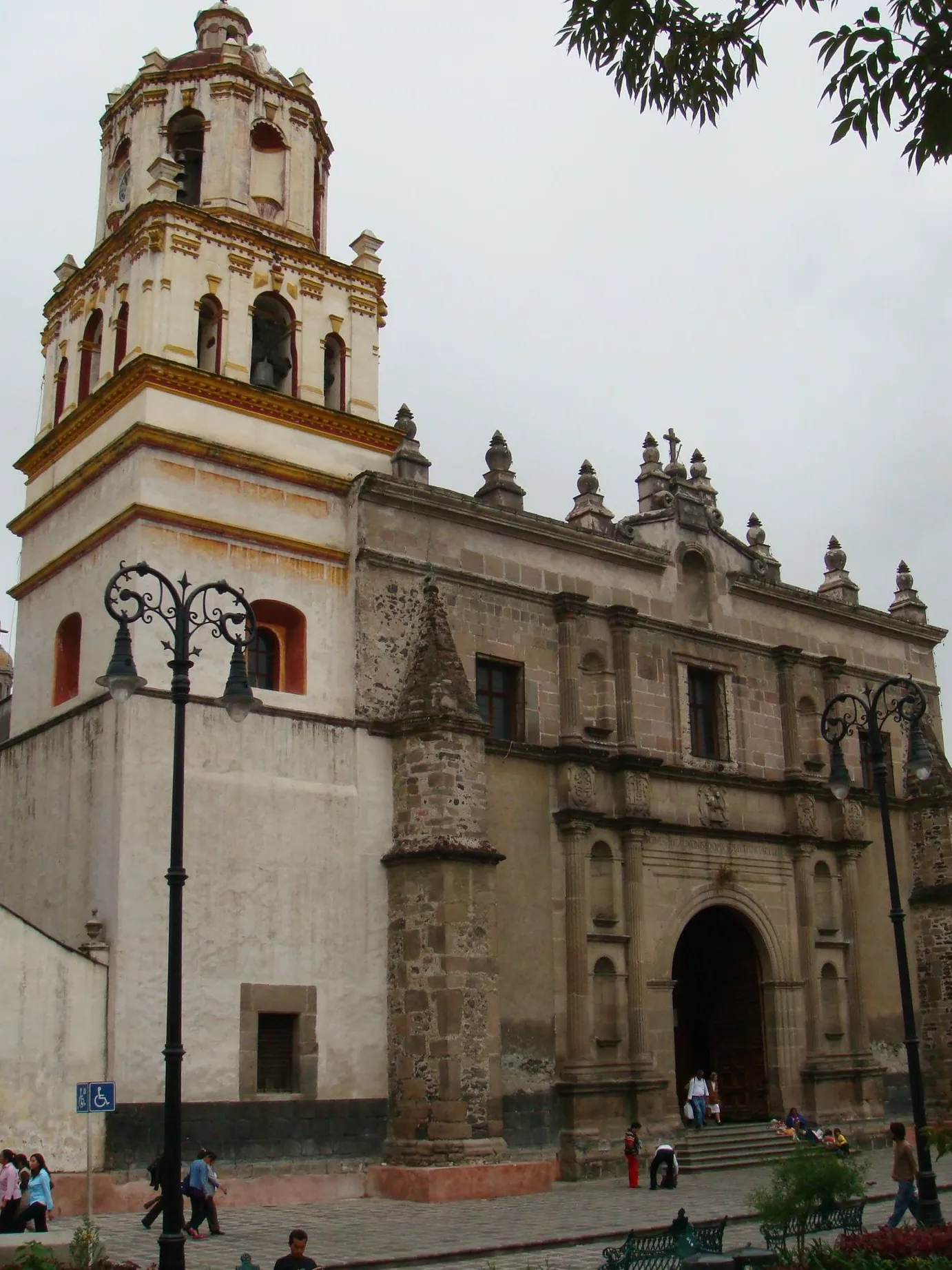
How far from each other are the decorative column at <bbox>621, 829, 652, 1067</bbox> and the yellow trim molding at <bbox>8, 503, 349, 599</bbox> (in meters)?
6.48

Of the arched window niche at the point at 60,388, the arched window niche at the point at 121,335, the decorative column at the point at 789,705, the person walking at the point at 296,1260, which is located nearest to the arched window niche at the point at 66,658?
the arched window niche at the point at 60,388

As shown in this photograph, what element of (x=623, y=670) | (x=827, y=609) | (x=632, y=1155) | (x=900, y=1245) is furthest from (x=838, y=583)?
(x=900, y=1245)

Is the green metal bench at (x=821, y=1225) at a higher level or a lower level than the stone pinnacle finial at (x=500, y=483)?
lower

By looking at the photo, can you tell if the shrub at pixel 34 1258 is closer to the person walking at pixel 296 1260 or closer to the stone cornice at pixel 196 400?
the person walking at pixel 296 1260

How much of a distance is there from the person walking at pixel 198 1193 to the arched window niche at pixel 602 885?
8.13 m

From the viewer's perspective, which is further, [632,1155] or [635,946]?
[635,946]

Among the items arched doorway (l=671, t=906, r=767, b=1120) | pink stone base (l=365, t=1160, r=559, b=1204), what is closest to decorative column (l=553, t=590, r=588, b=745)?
arched doorway (l=671, t=906, r=767, b=1120)

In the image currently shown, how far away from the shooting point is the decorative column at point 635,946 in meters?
21.9

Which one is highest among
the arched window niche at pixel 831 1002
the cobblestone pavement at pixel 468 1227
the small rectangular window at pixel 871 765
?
the small rectangular window at pixel 871 765

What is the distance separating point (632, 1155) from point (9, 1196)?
29.5ft

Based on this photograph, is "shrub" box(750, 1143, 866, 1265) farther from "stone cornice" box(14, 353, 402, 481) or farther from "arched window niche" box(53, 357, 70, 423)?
"arched window niche" box(53, 357, 70, 423)

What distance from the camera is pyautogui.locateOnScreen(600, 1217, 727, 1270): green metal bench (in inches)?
412

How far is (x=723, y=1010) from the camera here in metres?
25.3

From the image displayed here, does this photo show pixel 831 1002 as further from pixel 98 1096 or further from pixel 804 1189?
pixel 98 1096
